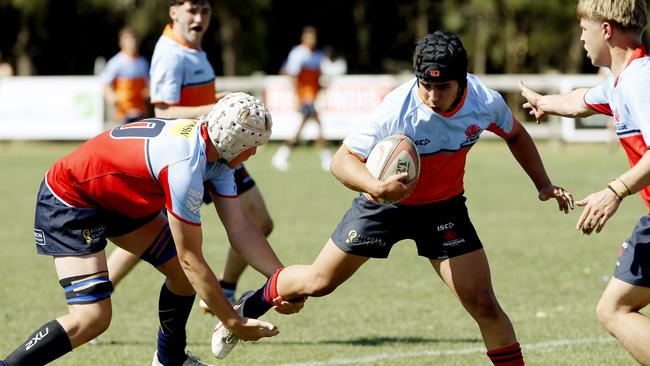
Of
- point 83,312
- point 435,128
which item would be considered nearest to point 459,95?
point 435,128

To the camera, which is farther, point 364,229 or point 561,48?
point 561,48

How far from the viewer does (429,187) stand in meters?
5.50

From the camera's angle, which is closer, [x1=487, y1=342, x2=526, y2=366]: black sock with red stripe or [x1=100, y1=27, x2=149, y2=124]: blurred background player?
[x1=487, y1=342, x2=526, y2=366]: black sock with red stripe

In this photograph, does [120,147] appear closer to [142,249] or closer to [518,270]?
[142,249]

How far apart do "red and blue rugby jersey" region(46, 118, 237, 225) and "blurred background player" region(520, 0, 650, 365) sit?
175cm

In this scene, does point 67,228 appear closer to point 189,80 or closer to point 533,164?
point 533,164

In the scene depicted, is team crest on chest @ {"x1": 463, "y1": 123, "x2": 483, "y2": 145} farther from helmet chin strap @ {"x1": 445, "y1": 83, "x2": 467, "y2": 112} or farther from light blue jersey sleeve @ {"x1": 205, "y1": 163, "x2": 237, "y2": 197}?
light blue jersey sleeve @ {"x1": 205, "y1": 163, "x2": 237, "y2": 197}

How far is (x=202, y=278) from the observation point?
5.13 metres

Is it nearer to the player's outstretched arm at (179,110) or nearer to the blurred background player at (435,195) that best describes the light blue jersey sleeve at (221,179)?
the blurred background player at (435,195)

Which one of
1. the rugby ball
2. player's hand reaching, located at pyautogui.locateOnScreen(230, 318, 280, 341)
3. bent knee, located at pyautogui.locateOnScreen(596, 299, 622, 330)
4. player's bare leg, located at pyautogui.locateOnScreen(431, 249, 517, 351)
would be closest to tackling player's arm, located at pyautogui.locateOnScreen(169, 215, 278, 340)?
player's hand reaching, located at pyautogui.locateOnScreen(230, 318, 280, 341)

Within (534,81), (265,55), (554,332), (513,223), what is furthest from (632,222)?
(265,55)

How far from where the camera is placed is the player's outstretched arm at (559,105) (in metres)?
5.65

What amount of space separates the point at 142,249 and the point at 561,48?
2907 cm

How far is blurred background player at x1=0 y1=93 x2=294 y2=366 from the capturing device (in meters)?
5.07
